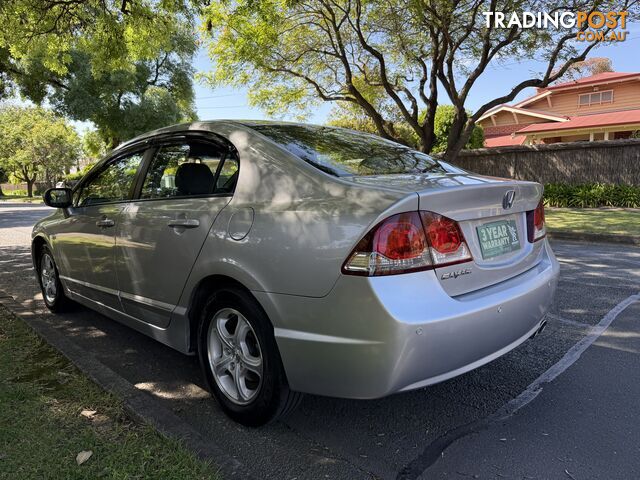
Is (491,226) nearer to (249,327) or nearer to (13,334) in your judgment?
(249,327)

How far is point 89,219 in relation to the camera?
391 cm

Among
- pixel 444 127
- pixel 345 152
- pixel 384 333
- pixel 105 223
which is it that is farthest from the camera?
pixel 444 127

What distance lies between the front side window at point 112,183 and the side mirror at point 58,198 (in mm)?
91

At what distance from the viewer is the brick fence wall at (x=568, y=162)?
49.2ft

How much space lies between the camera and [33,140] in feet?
146

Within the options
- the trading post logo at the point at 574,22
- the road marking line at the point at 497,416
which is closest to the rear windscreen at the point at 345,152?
the road marking line at the point at 497,416

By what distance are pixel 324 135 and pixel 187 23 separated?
737 cm

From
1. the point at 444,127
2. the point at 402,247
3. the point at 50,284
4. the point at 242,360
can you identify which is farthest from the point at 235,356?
the point at 444,127

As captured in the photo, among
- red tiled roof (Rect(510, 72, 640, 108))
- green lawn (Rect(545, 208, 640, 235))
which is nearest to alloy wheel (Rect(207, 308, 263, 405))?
green lawn (Rect(545, 208, 640, 235))

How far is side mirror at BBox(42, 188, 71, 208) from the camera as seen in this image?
4.34 m

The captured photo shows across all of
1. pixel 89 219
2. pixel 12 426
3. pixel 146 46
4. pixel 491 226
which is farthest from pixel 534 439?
pixel 146 46

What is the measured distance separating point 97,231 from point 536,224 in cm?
309

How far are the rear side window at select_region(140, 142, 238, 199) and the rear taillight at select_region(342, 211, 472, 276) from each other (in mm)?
1002

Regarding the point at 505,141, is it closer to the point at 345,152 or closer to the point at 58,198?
the point at 58,198
